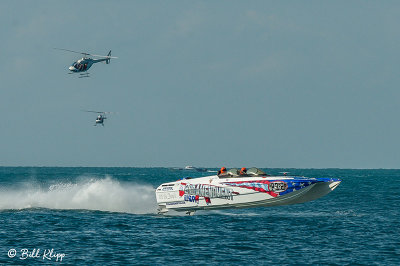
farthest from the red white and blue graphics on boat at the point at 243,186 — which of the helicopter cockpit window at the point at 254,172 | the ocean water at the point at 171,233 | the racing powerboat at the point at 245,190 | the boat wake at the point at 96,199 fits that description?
the boat wake at the point at 96,199

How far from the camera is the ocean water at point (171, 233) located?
21.1m

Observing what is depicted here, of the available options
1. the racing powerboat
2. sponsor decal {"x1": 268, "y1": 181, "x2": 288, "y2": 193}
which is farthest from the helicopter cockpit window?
sponsor decal {"x1": 268, "y1": 181, "x2": 288, "y2": 193}

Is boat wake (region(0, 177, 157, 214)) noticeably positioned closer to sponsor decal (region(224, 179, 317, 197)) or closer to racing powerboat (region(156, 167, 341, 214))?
racing powerboat (region(156, 167, 341, 214))

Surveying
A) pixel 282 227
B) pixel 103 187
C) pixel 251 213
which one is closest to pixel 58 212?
pixel 103 187

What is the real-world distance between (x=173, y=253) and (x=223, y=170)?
1041 cm

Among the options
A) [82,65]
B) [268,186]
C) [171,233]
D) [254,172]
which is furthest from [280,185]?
[82,65]

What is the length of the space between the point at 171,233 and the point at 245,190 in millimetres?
5883

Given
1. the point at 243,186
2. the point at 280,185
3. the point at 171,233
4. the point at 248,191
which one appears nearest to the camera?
the point at 171,233

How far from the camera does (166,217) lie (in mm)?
32750

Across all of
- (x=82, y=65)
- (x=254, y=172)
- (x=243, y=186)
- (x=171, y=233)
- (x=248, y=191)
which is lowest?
(x=171, y=233)

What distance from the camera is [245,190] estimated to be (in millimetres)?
30891

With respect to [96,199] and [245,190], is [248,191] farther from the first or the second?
[96,199]

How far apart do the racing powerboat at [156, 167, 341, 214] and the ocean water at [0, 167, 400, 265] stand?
887mm

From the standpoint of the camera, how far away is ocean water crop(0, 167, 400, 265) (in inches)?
832
